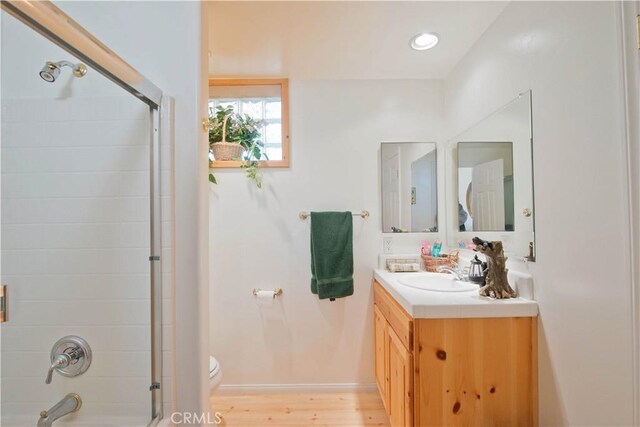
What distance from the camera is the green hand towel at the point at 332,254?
1.79 meters

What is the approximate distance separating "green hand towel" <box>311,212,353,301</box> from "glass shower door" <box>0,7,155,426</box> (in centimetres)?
107

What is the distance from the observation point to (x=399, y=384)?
49.0 inches

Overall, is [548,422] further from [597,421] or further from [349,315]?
[349,315]

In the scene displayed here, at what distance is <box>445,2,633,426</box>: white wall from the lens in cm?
78

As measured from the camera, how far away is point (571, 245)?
0.93m

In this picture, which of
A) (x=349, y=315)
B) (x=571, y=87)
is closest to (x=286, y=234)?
(x=349, y=315)

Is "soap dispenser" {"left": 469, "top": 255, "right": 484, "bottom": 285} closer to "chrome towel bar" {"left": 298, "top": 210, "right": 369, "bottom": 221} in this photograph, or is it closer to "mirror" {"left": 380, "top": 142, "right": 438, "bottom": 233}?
"mirror" {"left": 380, "top": 142, "right": 438, "bottom": 233}

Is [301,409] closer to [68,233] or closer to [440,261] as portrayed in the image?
[440,261]

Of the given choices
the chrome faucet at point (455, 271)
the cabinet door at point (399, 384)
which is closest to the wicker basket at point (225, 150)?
the cabinet door at point (399, 384)

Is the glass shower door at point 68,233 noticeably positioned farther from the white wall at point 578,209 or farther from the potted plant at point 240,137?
the white wall at point 578,209

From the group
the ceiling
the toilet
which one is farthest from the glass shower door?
the ceiling

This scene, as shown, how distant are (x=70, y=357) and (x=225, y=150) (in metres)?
1.31

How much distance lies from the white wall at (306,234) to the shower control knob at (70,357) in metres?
0.94

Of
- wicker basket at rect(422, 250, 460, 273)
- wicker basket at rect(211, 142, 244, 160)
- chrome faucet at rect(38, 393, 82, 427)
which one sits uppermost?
wicker basket at rect(211, 142, 244, 160)
